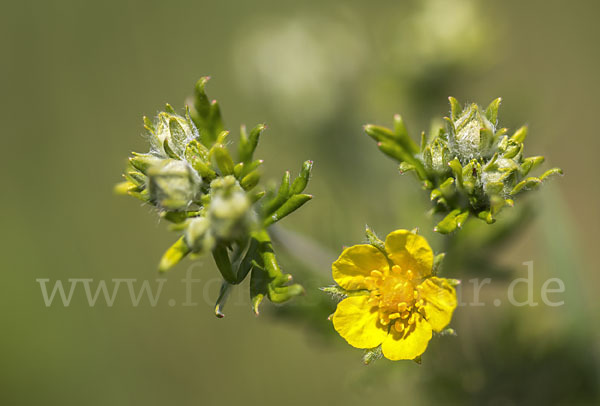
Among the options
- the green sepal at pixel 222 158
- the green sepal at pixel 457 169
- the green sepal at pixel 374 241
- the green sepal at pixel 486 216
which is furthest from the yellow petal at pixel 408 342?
the green sepal at pixel 222 158

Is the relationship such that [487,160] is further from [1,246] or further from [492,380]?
[1,246]

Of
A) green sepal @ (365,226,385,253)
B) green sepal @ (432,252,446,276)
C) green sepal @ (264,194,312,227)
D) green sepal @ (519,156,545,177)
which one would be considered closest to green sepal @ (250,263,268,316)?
green sepal @ (264,194,312,227)

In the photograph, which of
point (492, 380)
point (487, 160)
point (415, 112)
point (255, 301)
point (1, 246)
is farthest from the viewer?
point (1, 246)

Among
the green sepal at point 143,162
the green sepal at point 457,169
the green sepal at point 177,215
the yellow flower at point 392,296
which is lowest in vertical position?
the yellow flower at point 392,296

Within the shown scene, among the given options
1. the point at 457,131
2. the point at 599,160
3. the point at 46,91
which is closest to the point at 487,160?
the point at 457,131

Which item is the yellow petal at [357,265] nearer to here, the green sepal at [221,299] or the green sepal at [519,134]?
the green sepal at [221,299]

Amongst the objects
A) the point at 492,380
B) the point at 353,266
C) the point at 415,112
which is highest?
the point at 415,112
